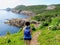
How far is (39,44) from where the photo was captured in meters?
25.7

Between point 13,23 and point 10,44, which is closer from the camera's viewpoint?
point 10,44

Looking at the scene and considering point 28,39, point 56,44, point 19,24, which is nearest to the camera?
point 28,39

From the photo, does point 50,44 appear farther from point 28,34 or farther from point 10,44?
point 28,34

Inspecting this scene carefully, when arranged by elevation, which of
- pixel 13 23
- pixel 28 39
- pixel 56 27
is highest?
pixel 28 39

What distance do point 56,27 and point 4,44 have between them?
11.2 m

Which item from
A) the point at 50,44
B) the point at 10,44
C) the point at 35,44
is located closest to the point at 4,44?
the point at 10,44

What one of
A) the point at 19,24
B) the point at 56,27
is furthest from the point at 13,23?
the point at 56,27

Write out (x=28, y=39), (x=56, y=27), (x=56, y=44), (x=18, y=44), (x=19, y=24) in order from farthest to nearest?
(x=19, y=24), (x=56, y=27), (x=18, y=44), (x=56, y=44), (x=28, y=39)

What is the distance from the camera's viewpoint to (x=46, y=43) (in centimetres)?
2569

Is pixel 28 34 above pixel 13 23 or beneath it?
above

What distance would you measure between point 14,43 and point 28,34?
932cm

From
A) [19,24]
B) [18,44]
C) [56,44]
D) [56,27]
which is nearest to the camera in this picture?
[56,44]

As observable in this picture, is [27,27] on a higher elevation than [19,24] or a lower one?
higher

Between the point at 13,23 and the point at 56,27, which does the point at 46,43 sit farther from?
the point at 13,23
